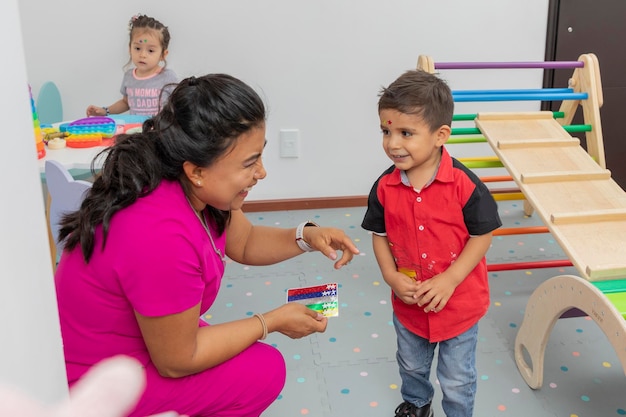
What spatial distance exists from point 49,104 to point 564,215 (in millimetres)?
2432

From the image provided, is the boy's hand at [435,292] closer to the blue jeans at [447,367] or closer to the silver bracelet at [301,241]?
the blue jeans at [447,367]

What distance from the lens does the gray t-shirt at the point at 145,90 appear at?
2939 millimetres

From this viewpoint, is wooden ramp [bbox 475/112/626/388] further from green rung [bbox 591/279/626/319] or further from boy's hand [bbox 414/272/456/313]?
boy's hand [bbox 414/272/456/313]

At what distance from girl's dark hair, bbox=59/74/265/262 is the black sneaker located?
1000 millimetres

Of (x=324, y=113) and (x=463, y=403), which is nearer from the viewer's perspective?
(x=463, y=403)

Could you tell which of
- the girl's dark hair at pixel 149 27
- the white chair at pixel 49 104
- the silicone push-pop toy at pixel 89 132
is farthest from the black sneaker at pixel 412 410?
the white chair at pixel 49 104

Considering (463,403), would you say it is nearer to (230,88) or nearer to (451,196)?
(451,196)

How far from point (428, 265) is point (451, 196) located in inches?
7.6

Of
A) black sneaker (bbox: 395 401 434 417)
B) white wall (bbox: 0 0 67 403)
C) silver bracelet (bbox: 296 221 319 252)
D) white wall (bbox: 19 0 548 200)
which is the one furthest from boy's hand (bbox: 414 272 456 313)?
white wall (bbox: 19 0 548 200)

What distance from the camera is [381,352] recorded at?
2.17 metres

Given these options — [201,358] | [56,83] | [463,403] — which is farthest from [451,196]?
[56,83]

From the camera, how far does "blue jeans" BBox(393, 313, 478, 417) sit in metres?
1.62

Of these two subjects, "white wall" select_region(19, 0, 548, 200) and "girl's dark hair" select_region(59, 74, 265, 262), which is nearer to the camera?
"girl's dark hair" select_region(59, 74, 265, 262)

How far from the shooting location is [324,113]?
11.0 feet
